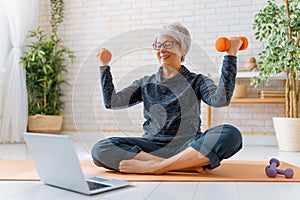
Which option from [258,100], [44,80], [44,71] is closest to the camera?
[258,100]

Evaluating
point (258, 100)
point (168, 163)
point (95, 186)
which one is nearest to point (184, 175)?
point (168, 163)

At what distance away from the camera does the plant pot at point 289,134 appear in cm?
309

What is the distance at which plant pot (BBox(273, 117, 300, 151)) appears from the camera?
3.09 m

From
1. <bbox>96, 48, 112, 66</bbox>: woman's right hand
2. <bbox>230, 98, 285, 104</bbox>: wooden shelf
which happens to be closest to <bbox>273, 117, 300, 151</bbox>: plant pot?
<bbox>230, 98, 285, 104</bbox>: wooden shelf

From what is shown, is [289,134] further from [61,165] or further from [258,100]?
[61,165]

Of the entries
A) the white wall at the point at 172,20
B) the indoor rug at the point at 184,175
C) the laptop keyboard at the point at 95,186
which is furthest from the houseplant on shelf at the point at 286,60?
the laptop keyboard at the point at 95,186

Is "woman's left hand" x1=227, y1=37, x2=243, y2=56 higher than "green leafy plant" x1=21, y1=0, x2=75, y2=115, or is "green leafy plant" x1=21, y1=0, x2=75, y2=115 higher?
"woman's left hand" x1=227, y1=37, x2=243, y2=56

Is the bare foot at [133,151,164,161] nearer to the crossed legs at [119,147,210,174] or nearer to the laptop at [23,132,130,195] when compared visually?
the crossed legs at [119,147,210,174]

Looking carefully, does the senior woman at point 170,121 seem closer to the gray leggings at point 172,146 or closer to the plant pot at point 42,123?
the gray leggings at point 172,146

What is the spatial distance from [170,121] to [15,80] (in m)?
2.32

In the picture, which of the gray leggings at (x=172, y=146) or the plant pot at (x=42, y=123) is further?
the plant pot at (x=42, y=123)

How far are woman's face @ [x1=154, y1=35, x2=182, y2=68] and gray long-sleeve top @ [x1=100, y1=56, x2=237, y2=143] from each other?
50mm

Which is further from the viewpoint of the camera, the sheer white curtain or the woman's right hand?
the sheer white curtain

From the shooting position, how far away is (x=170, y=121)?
1752mm
